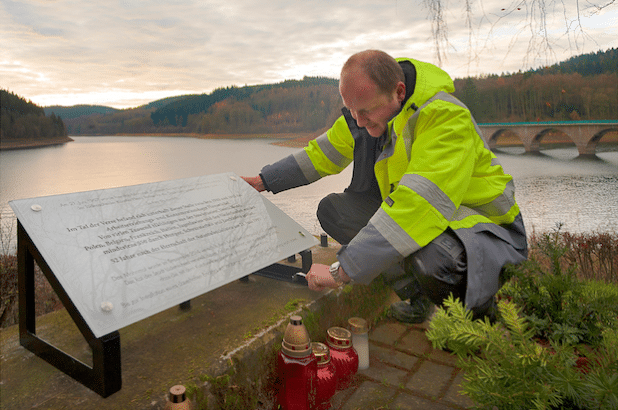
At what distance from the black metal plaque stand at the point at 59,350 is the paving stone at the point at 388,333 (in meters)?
1.62

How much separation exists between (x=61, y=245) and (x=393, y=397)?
1.77 m

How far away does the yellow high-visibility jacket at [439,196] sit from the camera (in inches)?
74.6

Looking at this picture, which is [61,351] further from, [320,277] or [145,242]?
[320,277]

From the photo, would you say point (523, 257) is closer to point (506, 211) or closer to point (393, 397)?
point (506, 211)

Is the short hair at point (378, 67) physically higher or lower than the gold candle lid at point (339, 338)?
higher

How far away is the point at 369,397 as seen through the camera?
1.96 m

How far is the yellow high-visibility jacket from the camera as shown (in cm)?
189

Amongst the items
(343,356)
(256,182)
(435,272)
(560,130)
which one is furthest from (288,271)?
(560,130)

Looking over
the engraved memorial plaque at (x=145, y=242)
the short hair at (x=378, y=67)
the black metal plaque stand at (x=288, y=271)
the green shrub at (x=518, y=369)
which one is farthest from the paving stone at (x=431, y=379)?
the short hair at (x=378, y=67)

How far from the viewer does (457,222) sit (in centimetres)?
205

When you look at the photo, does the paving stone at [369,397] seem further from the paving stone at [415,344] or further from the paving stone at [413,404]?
the paving stone at [415,344]

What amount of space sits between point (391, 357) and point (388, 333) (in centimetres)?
29

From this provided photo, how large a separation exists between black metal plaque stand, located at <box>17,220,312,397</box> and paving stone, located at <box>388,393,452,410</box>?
1.31 meters

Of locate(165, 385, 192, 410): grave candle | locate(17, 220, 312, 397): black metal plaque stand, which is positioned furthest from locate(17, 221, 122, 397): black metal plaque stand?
locate(165, 385, 192, 410): grave candle
